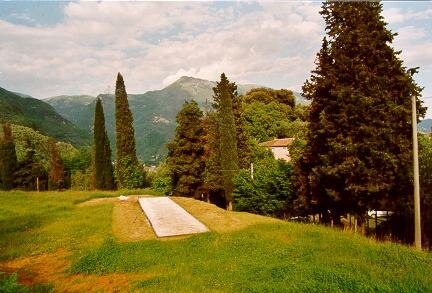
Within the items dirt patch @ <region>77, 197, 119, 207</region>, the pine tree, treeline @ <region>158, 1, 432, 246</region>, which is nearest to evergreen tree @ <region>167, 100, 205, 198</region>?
dirt patch @ <region>77, 197, 119, 207</region>

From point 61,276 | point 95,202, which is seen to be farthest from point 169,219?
point 95,202

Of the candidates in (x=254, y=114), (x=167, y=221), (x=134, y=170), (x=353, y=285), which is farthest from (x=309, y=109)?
(x=254, y=114)

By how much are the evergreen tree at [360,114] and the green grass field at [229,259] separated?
4682 mm

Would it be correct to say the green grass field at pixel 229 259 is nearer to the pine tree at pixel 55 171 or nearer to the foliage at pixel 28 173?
the foliage at pixel 28 173

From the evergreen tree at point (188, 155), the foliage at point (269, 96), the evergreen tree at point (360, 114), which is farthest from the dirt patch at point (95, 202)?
the foliage at point (269, 96)

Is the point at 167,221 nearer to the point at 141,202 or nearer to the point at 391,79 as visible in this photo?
the point at 141,202

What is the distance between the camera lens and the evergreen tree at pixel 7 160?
61906mm

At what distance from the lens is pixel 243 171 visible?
36594 millimetres

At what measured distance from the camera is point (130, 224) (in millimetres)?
18859

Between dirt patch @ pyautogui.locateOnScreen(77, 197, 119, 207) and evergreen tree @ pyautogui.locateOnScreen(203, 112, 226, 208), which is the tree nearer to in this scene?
evergreen tree @ pyautogui.locateOnScreen(203, 112, 226, 208)

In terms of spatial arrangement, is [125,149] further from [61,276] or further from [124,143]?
[61,276]

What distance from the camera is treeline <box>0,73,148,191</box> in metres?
46.5

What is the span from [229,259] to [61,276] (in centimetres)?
532

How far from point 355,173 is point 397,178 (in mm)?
2507
